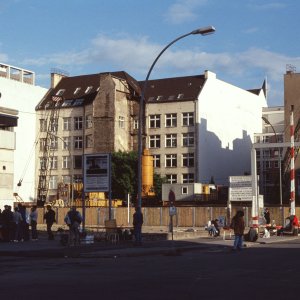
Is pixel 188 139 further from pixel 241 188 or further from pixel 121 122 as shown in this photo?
pixel 241 188

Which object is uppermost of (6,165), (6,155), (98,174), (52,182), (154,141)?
(154,141)

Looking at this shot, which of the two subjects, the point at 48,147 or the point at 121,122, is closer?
the point at 121,122

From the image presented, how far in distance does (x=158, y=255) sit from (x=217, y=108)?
237 ft

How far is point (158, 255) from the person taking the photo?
2508 cm

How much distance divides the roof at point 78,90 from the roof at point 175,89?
2.42 m

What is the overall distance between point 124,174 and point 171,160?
369 inches

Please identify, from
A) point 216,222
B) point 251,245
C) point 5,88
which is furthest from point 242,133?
point 251,245

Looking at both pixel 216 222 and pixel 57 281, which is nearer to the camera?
pixel 57 281

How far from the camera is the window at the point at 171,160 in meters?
91.8

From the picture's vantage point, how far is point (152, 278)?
1557 centimetres

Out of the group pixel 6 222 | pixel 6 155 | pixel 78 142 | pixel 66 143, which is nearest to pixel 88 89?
pixel 78 142

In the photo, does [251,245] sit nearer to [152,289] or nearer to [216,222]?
[216,222]

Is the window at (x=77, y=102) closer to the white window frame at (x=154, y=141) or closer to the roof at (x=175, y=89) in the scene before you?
the roof at (x=175, y=89)

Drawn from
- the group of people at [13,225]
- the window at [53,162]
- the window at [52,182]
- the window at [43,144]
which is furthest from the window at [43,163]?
the group of people at [13,225]
